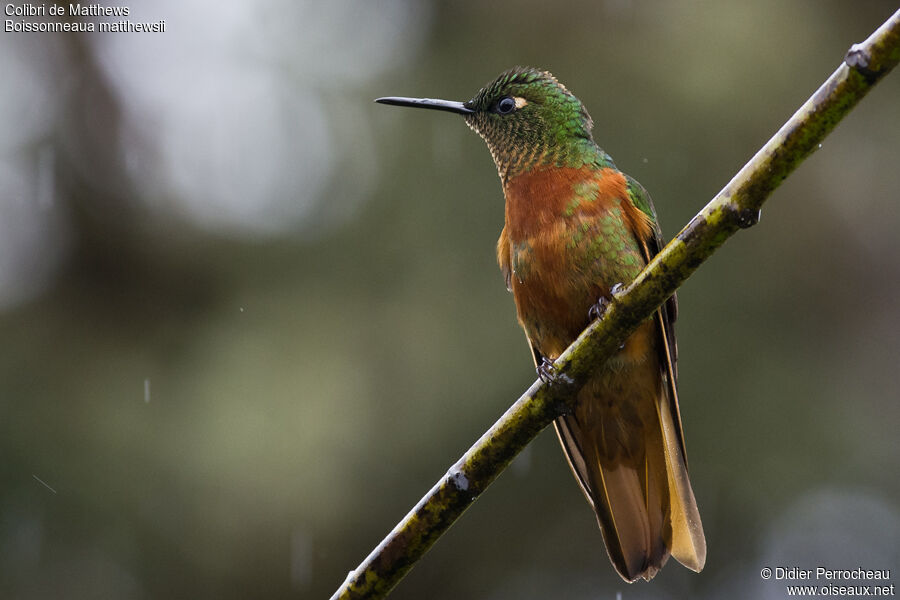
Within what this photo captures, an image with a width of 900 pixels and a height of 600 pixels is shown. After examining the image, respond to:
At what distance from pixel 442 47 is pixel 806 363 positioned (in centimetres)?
387

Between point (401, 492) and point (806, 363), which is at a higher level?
point (806, 363)

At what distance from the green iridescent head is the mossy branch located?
1.63m

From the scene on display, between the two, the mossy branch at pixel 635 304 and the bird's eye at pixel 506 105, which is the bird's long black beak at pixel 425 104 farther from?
the mossy branch at pixel 635 304

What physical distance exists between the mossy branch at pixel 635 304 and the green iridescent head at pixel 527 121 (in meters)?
1.63

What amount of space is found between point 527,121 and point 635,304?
6.37ft

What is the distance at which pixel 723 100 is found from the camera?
6805mm

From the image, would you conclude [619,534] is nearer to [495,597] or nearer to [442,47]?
[495,597]

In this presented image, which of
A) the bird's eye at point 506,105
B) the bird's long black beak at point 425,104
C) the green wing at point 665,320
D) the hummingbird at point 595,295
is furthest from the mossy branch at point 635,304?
the bird's eye at point 506,105

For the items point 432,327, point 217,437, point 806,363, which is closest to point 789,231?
point 806,363

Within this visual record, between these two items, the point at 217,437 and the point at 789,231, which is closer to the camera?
the point at 217,437

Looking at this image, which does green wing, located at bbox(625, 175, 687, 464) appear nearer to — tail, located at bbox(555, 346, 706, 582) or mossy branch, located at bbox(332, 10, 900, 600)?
tail, located at bbox(555, 346, 706, 582)

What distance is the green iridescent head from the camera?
395 cm

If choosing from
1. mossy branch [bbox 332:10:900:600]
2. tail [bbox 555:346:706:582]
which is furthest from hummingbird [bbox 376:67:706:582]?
mossy branch [bbox 332:10:900:600]

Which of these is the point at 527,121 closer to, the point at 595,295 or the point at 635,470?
the point at 595,295
